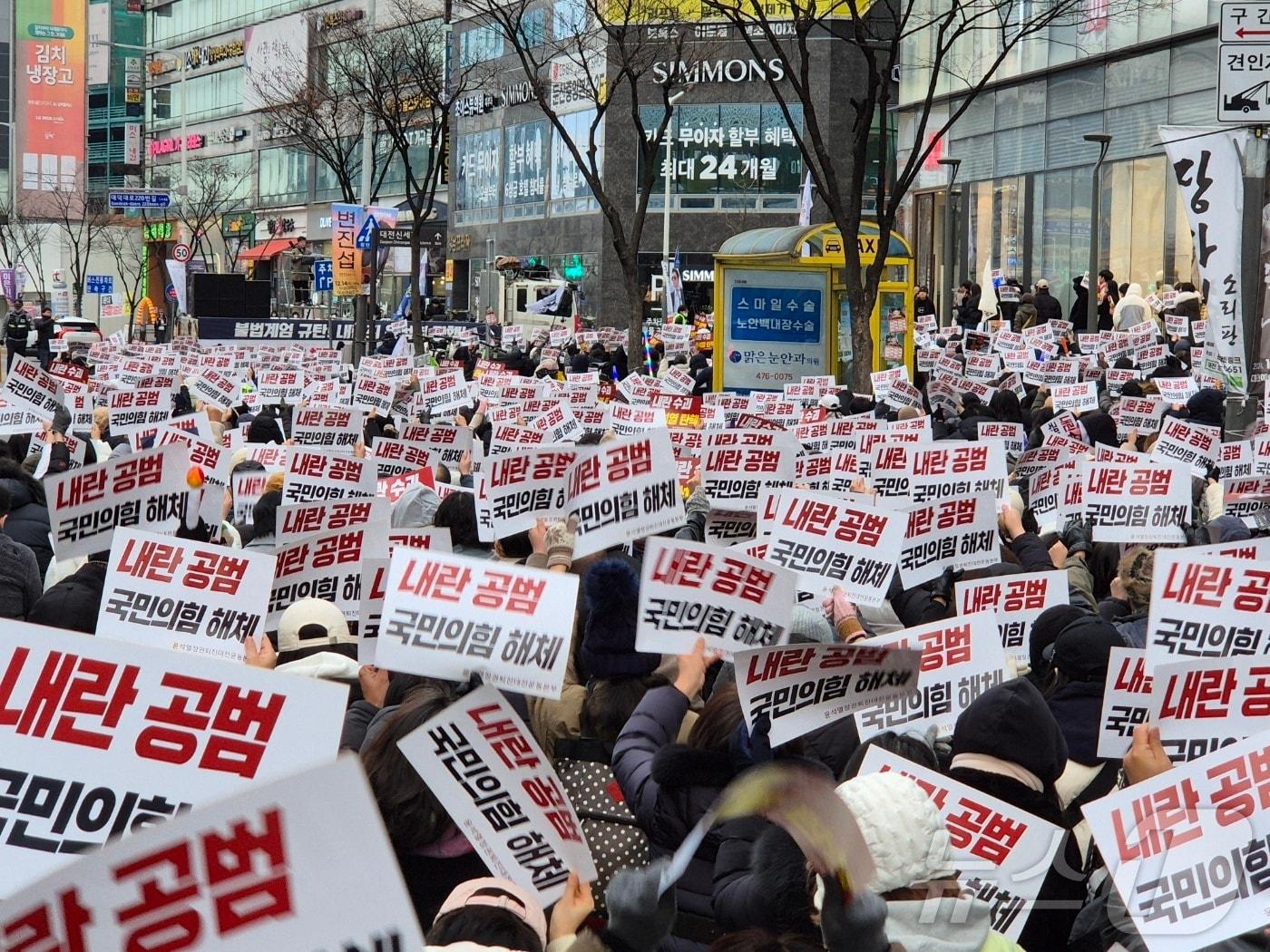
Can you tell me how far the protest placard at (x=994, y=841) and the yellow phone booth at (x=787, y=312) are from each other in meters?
20.6

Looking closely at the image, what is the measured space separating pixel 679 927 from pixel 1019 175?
3733 cm

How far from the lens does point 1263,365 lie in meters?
14.3

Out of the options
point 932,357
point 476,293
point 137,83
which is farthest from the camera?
point 137,83

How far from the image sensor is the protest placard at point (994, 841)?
457cm

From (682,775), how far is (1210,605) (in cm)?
263

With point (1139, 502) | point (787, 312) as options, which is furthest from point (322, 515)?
point (787, 312)

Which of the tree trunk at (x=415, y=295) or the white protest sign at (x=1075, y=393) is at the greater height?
the tree trunk at (x=415, y=295)

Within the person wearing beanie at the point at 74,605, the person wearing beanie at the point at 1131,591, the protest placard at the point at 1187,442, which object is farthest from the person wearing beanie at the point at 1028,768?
the protest placard at the point at 1187,442

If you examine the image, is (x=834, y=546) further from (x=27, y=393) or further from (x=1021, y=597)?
(x=27, y=393)

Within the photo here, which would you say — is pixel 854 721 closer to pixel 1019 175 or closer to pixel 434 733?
pixel 434 733

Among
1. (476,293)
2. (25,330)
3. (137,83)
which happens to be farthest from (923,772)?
(137,83)

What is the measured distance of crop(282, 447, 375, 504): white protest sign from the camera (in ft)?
35.7

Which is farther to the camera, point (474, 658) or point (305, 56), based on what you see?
point (305, 56)

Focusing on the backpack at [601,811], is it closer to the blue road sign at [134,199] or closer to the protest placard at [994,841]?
the protest placard at [994,841]
